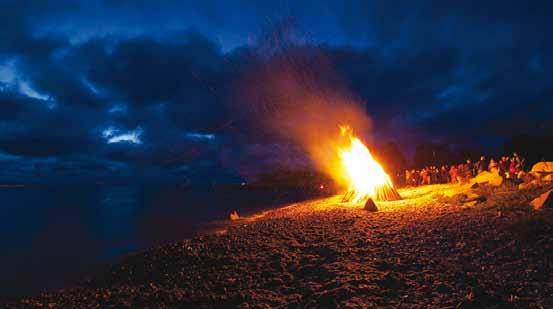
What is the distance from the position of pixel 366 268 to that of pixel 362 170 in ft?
49.4

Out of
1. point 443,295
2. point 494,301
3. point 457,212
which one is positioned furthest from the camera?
point 457,212

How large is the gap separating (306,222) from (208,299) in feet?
31.3

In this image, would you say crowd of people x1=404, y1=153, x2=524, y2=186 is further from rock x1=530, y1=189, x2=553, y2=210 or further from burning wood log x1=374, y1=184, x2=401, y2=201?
rock x1=530, y1=189, x2=553, y2=210

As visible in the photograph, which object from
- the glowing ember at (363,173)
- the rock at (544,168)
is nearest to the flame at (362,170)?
the glowing ember at (363,173)

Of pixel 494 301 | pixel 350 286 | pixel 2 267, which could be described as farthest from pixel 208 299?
pixel 2 267

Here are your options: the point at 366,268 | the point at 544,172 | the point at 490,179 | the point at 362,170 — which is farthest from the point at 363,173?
the point at 366,268

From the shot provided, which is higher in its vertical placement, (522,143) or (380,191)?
(522,143)

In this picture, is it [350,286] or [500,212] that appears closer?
[350,286]

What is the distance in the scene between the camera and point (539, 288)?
245 inches

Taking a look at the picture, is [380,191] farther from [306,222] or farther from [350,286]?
[350,286]

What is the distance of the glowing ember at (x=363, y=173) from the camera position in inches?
850

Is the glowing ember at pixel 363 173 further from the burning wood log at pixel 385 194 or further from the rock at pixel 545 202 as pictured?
the rock at pixel 545 202

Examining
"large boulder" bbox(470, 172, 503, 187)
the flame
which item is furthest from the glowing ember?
"large boulder" bbox(470, 172, 503, 187)

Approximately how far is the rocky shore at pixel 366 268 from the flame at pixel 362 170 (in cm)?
747
